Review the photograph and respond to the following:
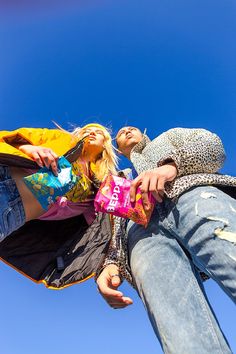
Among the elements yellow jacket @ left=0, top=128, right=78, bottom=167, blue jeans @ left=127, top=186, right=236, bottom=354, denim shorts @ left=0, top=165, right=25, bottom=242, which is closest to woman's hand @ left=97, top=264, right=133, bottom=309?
blue jeans @ left=127, top=186, right=236, bottom=354

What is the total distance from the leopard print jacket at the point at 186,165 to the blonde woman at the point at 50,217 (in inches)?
10.9

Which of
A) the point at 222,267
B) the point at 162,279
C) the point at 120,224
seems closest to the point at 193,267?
the point at 162,279

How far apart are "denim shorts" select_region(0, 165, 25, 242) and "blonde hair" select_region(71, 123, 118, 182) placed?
4.01 ft

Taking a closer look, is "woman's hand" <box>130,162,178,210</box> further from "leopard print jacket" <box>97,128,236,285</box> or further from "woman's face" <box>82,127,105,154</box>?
"woman's face" <box>82,127,105,154</box>

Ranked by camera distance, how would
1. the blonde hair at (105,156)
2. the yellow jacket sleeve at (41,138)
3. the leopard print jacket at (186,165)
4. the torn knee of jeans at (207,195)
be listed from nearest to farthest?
the torn knee of jeans at (207,195)
the leopard print jacket at (186,165)
the yellow jacket sleeve at (41,138)
the blonde hair at (105,156)

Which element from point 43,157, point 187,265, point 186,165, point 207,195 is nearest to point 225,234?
point 207,195

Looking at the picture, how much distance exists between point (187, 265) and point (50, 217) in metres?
1.61

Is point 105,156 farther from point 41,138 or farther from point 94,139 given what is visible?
point 41,138

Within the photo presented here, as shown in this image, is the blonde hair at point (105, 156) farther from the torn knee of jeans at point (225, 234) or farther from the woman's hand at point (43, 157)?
the torn knee of jeans at point (225, 234)

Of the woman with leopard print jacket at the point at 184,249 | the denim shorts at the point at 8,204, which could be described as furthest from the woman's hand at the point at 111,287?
the denim shorts at the point at 8,204

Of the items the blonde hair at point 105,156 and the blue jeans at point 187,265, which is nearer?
the blue jeans at point 187,265

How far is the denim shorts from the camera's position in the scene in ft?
7.69

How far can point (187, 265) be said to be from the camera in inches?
82.0

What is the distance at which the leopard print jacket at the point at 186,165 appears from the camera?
206 centimetres
